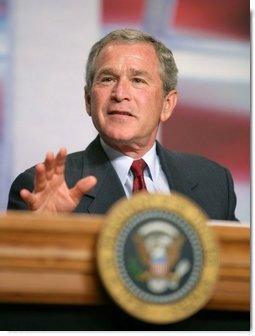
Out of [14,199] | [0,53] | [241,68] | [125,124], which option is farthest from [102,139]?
[241,68]

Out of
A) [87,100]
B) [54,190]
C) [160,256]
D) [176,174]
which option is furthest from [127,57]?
[160,256]

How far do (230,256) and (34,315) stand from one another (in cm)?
24

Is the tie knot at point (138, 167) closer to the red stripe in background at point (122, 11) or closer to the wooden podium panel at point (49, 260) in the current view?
the red stripe in background at point (122, 11)

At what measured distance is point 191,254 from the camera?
0.66 metres

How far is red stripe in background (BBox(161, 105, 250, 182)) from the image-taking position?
1383 millimetres

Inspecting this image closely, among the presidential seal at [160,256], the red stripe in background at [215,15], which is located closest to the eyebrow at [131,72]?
the red stripe in background at [215,15]

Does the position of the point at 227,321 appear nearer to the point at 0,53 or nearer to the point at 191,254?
the point at 191,254

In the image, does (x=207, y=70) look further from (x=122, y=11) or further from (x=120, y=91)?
(x=120, y=91)

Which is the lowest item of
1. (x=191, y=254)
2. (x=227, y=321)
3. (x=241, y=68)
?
(x=227, y=321)

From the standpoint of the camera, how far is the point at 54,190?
2.63 feet

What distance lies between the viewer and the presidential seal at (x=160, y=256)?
645 mm

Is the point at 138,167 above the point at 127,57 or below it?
below

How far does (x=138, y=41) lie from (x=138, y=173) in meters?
0.31

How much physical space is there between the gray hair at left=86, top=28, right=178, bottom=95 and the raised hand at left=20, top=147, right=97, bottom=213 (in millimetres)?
515
